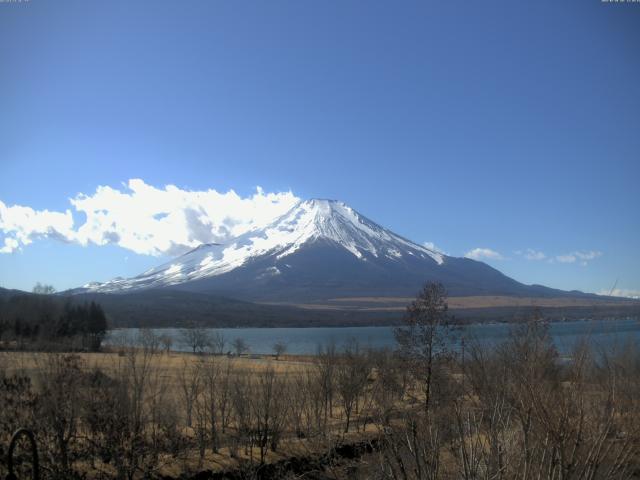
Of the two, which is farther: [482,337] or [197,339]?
[197,339]

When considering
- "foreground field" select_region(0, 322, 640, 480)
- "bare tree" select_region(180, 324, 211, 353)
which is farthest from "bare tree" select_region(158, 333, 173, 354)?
"foreground field" select_region(0, 322, 640, 480)

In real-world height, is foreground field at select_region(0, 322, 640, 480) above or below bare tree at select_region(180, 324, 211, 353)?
above

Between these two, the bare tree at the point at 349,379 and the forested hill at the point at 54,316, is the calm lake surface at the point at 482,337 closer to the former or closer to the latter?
the forested hill at the point at 54,316

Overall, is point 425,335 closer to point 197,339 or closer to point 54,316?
point 54,316

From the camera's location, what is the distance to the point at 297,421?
21.3 meters

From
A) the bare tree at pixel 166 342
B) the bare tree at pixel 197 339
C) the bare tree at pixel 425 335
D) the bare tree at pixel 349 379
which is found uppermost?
the bare tree at pixel 425 335

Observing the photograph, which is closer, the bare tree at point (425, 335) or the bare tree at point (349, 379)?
the bare tree at point (425, 335)

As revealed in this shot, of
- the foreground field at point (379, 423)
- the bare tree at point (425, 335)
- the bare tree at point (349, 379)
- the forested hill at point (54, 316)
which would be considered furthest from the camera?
the forested hill at point (54, 316)

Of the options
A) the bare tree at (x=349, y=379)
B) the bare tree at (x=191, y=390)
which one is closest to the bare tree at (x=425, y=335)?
the bare tree at (x=349, y=379)

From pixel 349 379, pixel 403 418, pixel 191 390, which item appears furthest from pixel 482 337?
pixel 403 418

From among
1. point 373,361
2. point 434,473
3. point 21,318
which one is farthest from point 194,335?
point 434,473

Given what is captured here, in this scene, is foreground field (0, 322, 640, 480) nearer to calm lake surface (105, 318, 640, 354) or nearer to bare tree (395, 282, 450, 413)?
bare tree (395, 282, 450, 413)

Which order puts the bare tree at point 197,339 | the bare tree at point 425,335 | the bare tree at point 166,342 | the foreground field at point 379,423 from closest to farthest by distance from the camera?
the foreground field at point 379,423, the bare tree at point 425,335, the bare tree at point 166,342, the bare tree at point 197,339

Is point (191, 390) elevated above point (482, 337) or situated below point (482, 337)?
below
